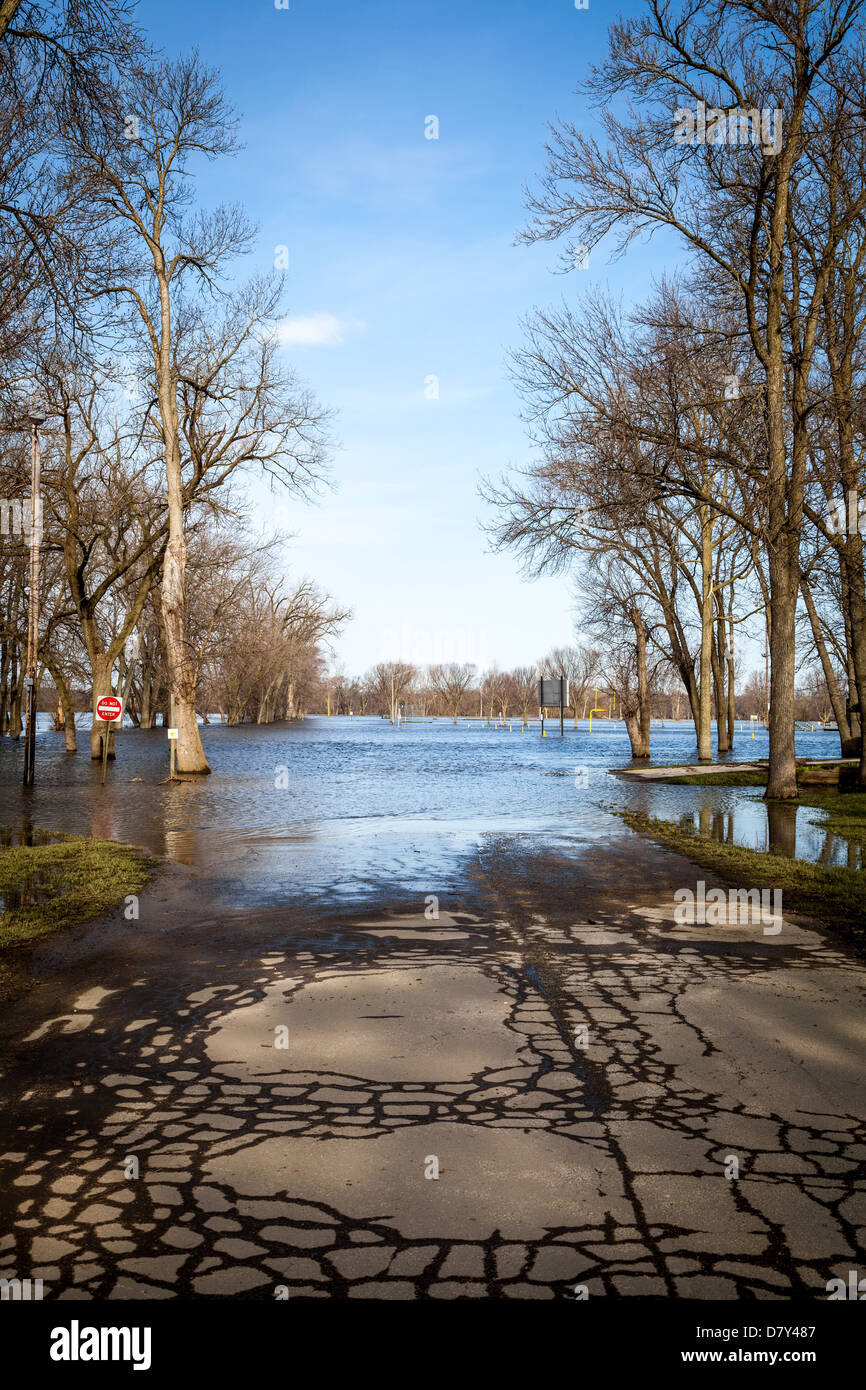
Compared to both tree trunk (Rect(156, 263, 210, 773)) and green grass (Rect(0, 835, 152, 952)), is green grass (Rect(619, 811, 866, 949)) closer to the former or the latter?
green grass (Rect(0, 835, 152, 952))

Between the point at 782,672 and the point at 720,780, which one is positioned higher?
the point at 782,672

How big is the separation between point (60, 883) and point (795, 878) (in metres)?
7.47

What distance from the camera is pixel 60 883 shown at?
9.52 metres

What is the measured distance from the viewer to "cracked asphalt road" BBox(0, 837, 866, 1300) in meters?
2.98

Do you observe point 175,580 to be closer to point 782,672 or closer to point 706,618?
point 782,672

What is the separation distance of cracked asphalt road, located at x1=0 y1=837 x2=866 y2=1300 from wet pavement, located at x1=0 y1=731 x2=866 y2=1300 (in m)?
0.01

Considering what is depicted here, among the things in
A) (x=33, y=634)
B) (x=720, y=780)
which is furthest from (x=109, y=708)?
(x=720, y=780)

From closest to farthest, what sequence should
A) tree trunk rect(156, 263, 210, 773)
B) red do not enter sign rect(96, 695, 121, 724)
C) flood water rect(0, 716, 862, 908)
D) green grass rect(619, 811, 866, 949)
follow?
1. green grass rect(619, 811, 866, 949)
2. flood water rect(0, 716, 862, 908)
3. red do not enter sign rect(96, 695, 121, 724)
4. tree trunk rect(156, 263, 210, 773)

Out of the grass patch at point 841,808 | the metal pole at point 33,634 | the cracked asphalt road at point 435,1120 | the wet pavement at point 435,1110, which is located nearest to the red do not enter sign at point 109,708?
the metal pole at point 33,634

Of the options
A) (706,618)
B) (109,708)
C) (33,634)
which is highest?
(706,618)

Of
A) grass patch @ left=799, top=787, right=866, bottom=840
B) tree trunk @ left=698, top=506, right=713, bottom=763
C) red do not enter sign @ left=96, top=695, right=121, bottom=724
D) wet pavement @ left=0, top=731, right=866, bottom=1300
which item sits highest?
tree trunk @ left=698, top=506, right=713, bottom=763

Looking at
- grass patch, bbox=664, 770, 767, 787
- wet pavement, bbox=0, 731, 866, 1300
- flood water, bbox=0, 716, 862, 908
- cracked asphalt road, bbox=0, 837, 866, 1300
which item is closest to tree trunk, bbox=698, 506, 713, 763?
flood water, bbox=0, 716, 862, 908

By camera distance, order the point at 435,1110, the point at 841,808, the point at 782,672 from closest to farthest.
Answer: the point at 435,1110
the point at 841,808
the point at 782,672
